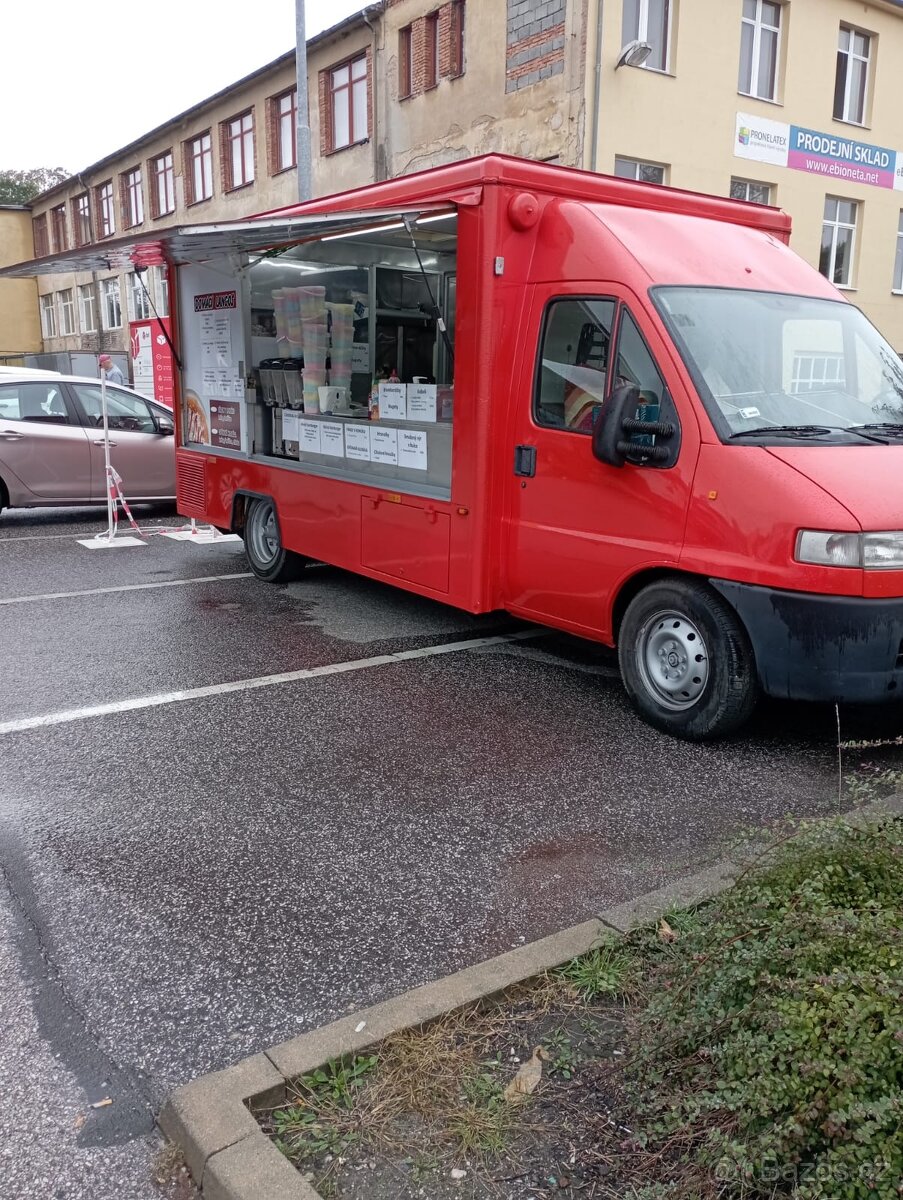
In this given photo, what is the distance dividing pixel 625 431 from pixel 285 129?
80.4ft

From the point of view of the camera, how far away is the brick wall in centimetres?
1742

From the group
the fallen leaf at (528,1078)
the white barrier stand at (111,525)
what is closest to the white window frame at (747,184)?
the white barrier stand at (111,525)

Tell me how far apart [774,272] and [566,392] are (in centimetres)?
147

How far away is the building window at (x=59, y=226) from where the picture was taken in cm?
4262

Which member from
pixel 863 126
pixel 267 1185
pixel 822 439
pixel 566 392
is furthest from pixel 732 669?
pixel 863 126

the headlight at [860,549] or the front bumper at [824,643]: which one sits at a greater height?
the headlight at [860,549]

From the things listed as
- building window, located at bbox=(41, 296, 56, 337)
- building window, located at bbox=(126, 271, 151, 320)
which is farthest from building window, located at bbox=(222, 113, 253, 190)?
building window, located at bbox=(41, 296, 56, 337)

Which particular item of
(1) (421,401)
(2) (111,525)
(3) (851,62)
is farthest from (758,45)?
(1) (421,401)

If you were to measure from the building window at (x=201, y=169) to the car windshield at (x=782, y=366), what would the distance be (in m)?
28.0

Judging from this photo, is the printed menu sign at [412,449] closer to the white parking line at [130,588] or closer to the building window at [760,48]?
the white parking line at [130,588]

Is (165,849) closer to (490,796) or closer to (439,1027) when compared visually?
(490,796)

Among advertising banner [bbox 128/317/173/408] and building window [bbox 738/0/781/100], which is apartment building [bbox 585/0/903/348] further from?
advertising banner [bbox 128/317/173/408]

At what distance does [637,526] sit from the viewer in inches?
205

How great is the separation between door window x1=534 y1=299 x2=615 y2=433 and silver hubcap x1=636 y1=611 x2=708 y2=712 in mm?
1143
